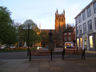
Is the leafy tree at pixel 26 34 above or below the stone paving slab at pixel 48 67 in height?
above

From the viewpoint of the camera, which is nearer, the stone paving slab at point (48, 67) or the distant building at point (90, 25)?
the stone paving slab at point (48, 67)

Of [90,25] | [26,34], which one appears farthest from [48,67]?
[26,34]

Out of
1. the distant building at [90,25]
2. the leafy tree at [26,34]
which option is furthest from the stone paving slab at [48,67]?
the leafy tree at [26,34]

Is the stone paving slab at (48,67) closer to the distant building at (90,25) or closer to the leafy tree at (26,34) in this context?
the distant building at (90,25)

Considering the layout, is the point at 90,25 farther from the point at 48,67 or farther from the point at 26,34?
the point at 48,67

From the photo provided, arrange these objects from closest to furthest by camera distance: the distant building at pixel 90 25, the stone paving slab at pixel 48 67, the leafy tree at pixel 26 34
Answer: the stone paving slab at pixel 48 67 < the distant building at pixel 90 25 < the leafy tree at pixel 26 34

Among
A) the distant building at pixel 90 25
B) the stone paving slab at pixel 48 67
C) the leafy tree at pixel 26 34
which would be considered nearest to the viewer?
the stone paving slab at pixel 48 67

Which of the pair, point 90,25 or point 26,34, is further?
point 26,34

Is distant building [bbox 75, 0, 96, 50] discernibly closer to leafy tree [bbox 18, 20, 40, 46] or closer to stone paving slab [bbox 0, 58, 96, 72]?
leafy tree [bbox 18, 20, 40, 46]

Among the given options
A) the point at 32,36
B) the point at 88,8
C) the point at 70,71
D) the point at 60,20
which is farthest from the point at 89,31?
the point at 60,20

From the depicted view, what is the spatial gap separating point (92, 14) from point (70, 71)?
28310mm

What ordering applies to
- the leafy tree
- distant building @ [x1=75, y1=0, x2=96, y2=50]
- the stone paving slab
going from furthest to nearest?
the leafy tree, distant building @ [x1=75, y1=0, x2=96, y2=50], the stone paving slab

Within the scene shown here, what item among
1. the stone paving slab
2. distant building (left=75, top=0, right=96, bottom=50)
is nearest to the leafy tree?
distant building (left=75, top=0, right=96, bottom=50)

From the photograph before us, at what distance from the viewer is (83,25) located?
3950 cm
